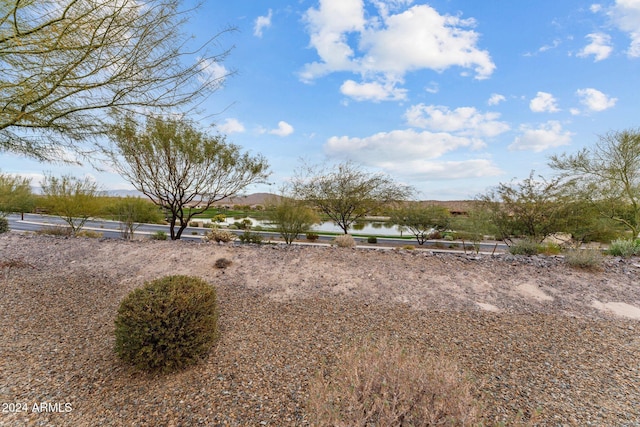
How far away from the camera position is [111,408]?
3.12m

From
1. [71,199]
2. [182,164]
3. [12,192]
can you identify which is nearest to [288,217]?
[182,164]

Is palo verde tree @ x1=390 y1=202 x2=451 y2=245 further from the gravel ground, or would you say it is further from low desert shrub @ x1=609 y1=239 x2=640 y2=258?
the gravel ground

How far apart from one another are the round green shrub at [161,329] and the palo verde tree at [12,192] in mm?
28529

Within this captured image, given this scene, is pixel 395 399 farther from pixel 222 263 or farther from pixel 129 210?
pixel 129 210

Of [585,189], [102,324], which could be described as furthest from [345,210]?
[102,324]

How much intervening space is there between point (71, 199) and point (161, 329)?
2101 centimetres

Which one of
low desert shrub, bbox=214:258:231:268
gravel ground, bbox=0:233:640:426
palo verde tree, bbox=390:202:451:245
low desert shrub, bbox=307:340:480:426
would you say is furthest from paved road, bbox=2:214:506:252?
low desert shrub, bbox=307:340:480:426

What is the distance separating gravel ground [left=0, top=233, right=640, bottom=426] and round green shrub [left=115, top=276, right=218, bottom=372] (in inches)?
8.0

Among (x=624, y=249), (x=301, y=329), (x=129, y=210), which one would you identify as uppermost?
(x=129, y=210)

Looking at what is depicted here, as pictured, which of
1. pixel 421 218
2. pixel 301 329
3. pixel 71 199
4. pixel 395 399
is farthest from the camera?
pixel 421 218

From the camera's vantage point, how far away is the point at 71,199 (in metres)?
18.9

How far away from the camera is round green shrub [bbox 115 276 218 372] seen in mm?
3631

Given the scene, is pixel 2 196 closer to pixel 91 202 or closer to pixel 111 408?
pixel 91 202

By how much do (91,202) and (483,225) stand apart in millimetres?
28177
